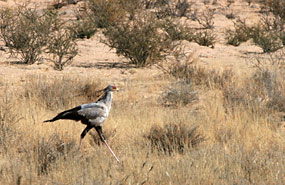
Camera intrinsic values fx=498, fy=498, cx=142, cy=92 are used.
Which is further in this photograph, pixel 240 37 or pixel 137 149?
pixel 240 37

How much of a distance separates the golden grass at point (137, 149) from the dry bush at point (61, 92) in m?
0.07

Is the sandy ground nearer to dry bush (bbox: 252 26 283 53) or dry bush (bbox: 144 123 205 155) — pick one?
dry bush (bbox: 252 26 283 53)

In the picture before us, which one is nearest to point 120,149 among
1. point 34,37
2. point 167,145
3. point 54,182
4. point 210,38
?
point 167,145

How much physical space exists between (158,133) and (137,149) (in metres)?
0.52

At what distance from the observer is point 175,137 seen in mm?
5988

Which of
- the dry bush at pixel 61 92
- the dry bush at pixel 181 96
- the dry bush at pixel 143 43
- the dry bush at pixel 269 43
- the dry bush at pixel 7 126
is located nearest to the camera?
the dry bush at pixel 7 126

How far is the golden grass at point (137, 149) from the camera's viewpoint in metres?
4.46

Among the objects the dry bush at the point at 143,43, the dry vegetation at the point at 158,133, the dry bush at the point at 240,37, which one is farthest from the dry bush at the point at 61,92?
the dry bush at the point at 240,37

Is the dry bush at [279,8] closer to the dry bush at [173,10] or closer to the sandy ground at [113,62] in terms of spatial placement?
the sandy ground at [113,62]

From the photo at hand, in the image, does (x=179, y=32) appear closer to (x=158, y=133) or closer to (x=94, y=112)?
(x=158, y=133)

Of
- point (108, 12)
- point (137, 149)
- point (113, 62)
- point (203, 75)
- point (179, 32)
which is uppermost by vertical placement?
point (108, 12)

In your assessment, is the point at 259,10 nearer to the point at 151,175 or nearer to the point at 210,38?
the point at 210,38

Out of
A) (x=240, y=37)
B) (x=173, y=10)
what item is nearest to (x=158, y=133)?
(x=240, y=37)

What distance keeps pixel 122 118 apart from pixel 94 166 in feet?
7.58
